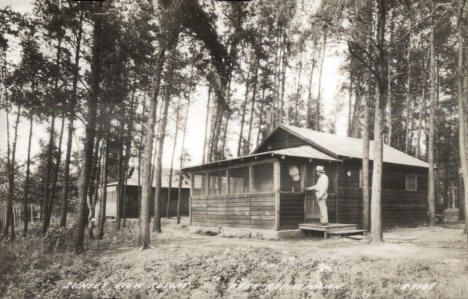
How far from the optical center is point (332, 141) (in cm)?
1925

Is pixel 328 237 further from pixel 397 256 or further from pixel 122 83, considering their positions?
pixel 122 83

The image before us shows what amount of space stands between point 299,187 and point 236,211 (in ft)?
11.7

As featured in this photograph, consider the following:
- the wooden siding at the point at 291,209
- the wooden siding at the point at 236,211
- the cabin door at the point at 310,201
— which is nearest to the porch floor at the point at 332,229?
the wooden siding at the point at 291,209

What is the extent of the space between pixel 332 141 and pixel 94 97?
12.0 m

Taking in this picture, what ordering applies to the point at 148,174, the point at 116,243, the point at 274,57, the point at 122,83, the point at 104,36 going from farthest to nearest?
the point at 274,57
the point at 122,83
the point at 116,243
the point at 104,36
the point at 148,174

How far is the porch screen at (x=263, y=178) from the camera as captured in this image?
18906 mm

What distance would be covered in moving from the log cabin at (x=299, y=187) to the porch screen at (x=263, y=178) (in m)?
0.05

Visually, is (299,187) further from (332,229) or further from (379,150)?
(379,150)

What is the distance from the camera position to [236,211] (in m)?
16.0

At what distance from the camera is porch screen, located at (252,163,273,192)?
1891 centimetres

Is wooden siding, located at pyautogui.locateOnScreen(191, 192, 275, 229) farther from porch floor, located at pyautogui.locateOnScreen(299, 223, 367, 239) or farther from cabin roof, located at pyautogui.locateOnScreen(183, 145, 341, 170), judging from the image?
cabin roof, located at pyautogui.locateOnScreen(183, 145, 341, 170)

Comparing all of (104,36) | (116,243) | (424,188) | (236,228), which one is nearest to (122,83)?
(104,36)

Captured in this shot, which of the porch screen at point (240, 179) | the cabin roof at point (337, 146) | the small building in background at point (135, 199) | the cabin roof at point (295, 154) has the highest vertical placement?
the cabin roof at point (337, 146)

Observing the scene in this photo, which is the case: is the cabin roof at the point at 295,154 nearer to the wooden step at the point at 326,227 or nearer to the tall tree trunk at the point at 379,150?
the wooden step at the point at 326,227
